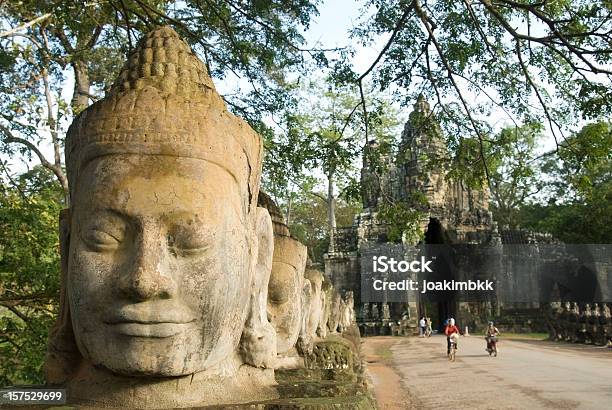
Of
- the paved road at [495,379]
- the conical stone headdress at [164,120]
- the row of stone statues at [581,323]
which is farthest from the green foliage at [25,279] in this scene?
the row of stone statues at [581,323]

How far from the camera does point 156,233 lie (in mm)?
2111

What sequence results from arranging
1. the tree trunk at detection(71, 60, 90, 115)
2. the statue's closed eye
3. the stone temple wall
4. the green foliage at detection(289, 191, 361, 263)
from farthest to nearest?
1. the green foliage at detection(289, 191, 361, 263)
2. the stone temple wall
3. the tree trunk at detection(71, 60, 90, 115)
4. the statue's closed eye

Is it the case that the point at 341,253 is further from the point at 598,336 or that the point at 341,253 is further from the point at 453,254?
the point at 598,336

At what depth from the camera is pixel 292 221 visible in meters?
34.3

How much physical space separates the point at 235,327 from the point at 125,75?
1086 millimetres

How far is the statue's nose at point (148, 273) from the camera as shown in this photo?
6.67 feet

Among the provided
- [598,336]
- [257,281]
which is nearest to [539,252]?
[598,336]

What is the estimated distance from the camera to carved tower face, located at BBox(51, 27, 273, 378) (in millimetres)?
2084

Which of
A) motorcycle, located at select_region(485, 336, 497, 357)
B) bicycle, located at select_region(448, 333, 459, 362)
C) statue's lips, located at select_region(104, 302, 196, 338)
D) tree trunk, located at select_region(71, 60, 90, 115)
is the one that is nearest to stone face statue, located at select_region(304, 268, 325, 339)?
statue's lips, located at select_region(104, 302, 196, 338)

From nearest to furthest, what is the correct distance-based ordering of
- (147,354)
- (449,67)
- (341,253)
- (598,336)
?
1. (147,354)
2. (449,67)
3. (598,336)
4. (341,253)

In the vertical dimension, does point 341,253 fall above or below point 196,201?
above

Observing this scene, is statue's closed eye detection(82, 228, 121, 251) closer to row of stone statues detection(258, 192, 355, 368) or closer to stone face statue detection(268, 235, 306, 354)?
row of stone statues detection(258, 192, 355, 368)

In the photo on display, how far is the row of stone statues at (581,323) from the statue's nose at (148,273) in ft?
53.6

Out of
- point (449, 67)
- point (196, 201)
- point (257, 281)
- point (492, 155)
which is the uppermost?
point (449, 67)
